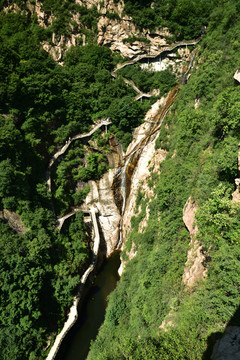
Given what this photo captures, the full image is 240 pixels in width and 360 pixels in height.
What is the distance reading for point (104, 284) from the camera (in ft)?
77.1

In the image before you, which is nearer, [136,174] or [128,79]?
[136,174]

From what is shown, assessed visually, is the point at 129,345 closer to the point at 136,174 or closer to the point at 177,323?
the point at 177,323

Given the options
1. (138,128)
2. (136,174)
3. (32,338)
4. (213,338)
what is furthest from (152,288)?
(138,128)

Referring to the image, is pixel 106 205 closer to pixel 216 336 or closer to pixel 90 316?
pixel 90 316

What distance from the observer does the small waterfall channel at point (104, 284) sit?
61.8 ft

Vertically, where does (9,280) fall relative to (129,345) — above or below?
below

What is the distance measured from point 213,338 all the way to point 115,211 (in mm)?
20029

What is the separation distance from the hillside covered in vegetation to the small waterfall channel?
2236mm

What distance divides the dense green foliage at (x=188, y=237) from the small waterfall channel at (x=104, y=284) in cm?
354

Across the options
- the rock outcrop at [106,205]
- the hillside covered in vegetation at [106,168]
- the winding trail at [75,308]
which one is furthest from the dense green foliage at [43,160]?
the rock outcrop at [106,205]

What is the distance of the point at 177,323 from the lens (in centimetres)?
1094

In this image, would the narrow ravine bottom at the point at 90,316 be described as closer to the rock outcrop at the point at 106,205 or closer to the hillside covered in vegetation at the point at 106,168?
the hillside covered in vegetation at the point at 106,168

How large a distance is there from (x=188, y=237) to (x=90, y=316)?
46.8 ft

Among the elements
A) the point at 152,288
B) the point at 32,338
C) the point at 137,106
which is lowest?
the point at 32,338
